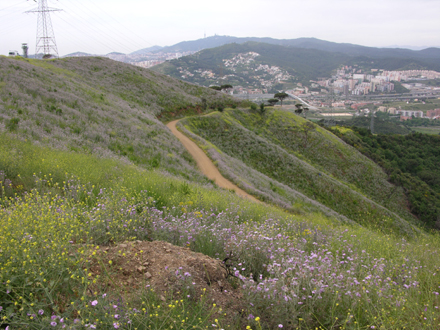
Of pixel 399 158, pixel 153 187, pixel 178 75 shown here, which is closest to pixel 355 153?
pixel 399 158

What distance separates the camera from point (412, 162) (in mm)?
48875

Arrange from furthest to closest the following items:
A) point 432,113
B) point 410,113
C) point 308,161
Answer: point 410,113 < point 432,113 < point 308,161

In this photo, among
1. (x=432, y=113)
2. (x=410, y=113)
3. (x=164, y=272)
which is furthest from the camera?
(x=410, y=113)

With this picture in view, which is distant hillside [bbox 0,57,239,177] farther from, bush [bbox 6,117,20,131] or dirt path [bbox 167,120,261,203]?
dirt path [bbox 167,120,261,203]

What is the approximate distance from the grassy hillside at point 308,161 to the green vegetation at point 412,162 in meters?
2.28

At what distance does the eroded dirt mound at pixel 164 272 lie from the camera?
287 centimetres

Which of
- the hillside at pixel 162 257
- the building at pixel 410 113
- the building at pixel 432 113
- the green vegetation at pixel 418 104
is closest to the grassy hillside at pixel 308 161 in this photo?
the hillside at pixel 162 257

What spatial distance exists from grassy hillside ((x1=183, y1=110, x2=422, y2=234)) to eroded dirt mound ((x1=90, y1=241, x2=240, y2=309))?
17.0m

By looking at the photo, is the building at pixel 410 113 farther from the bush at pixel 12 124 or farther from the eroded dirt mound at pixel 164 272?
the eroded dirt mound at pixel 164 272

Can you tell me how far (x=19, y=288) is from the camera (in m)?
2.48

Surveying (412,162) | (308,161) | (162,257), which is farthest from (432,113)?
(162,257)

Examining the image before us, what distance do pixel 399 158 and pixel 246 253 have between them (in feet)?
188

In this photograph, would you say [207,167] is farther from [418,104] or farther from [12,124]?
[418,104]

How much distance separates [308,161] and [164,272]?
109 feet
